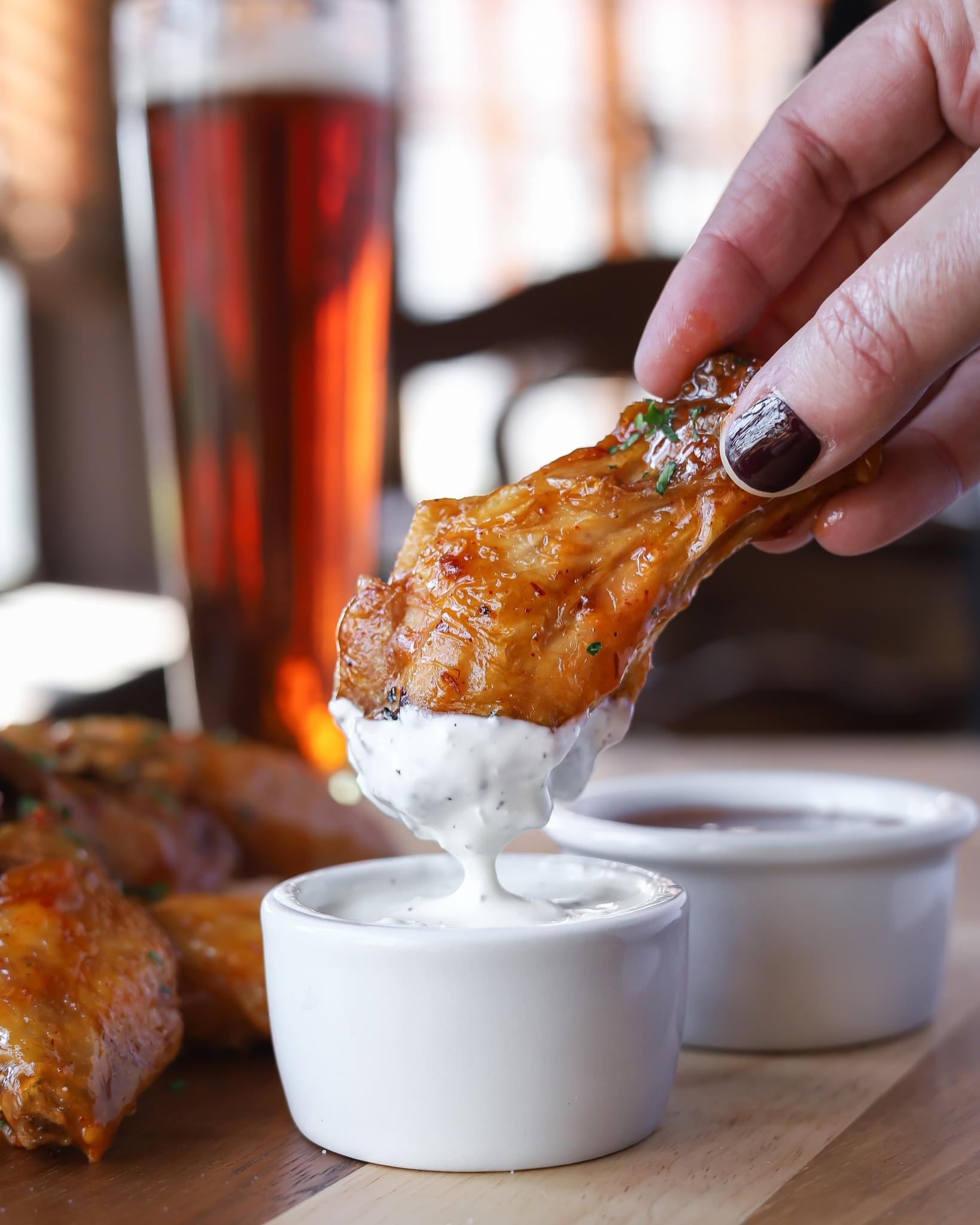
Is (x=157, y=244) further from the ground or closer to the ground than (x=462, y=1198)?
further from the ground

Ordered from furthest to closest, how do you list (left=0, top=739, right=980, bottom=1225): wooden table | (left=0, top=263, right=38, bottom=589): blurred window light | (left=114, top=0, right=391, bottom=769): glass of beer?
(left=0, top=263, right=38, bottom=589): blurred window light, (left=114, top=0, right=391, bottom=769): glass of beer, (left=0, top=739, right=980, bottom=1225): wooden table

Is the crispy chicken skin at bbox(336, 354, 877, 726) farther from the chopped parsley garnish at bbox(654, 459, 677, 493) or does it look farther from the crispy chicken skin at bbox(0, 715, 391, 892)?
the crispy chicken skin at bbox(0, 715, 391, 892)

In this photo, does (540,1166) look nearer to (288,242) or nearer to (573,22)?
(288,242)

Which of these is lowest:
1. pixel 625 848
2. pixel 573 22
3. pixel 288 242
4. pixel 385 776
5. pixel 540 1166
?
pixel 540 1166

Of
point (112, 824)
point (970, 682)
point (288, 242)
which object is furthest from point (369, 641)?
point (970, 682)

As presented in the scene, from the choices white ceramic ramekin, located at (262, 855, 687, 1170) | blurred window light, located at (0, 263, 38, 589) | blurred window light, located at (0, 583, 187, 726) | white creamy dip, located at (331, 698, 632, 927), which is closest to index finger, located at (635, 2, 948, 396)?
white creamy dip, located at (331, 698, 632, 927)
